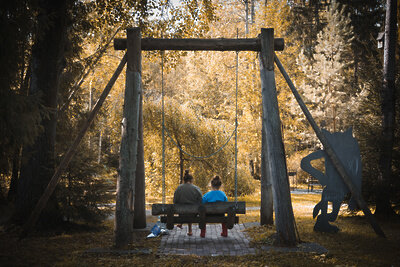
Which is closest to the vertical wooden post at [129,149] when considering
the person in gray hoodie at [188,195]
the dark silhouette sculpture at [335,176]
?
the person in gray hoodie at [188,195]

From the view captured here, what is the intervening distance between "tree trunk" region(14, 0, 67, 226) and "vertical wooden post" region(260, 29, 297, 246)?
4.05 m

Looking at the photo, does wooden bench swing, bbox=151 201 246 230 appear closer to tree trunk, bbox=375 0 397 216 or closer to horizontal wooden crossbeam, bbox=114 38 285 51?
horizontal wooden crossbeam, bbox=114 38 285 51

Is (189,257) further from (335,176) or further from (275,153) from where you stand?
(335,176)

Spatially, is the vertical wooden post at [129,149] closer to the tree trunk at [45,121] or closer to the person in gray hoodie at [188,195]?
the person in gray hoodie at [188,195]

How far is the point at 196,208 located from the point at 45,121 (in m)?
3.63

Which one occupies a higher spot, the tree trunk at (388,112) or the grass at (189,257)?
the tree trunk at (388,112)

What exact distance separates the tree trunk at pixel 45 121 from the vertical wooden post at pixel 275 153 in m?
4.05

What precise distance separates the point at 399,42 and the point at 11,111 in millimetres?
8999

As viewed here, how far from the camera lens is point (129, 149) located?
240 inches

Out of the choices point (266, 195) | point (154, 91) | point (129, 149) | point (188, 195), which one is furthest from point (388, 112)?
point (154, 91)

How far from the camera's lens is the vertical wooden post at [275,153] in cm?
595

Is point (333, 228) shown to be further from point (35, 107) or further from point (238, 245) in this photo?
point (35, 107)

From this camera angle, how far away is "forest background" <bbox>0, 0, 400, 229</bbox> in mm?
6385

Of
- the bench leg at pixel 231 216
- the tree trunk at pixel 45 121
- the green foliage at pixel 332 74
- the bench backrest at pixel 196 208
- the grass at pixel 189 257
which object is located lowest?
the grass at pixel 189 257
